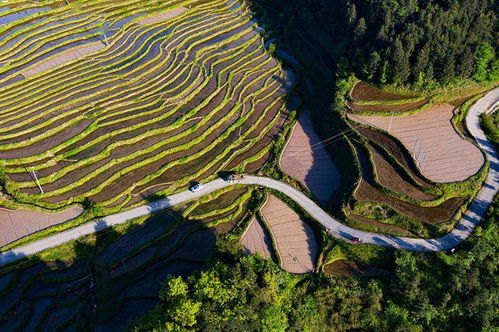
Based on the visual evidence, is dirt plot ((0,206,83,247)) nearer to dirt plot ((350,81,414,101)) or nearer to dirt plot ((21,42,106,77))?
dirt plot ((21,42,106,77))

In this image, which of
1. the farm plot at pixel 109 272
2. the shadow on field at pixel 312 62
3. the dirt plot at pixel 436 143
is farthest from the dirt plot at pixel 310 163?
the farm plot at pixel 109 272

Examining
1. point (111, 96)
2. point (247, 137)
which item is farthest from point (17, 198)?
point (247, 137)

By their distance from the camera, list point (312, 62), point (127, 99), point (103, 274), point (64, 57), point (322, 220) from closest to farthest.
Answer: point (103, 274)
point (322, 220)
point (127, 99)
point (64, 57)
point (312, 62)

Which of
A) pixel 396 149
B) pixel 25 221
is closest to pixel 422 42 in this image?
pixel 396 149

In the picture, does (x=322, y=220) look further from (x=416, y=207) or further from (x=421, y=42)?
(x=421, y=42)

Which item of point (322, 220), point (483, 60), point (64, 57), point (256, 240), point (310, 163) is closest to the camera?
point (256, 240)

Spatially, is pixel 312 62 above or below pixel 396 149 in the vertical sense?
above
